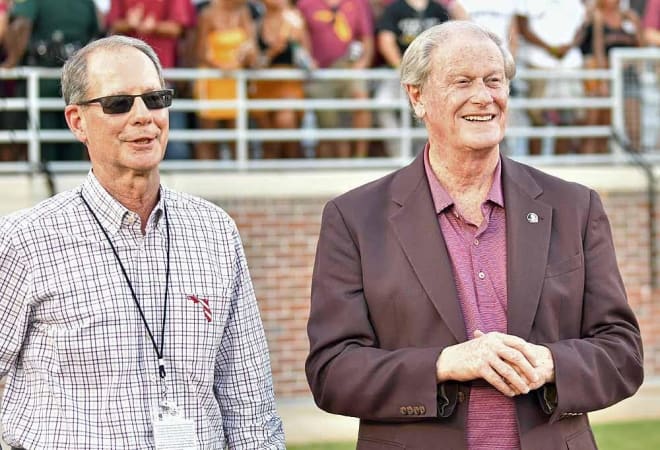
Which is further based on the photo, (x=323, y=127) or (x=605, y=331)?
(x=323, y=127)

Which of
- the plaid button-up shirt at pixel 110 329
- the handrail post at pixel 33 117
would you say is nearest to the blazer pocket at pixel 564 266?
the plaid button-up shirt at pixel 110 329

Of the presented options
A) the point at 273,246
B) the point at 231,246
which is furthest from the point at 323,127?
the point at 231,246

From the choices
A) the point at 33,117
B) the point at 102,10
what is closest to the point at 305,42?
the point at 102,10

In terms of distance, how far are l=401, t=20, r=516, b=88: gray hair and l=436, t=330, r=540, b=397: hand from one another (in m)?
0.91

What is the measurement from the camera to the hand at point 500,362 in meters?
4.02

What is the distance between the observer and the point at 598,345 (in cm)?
428

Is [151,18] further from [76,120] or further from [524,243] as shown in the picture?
[524,243]

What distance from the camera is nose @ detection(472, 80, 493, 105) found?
4.28m

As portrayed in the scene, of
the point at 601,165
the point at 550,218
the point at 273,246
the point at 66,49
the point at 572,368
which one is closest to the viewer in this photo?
the point at 572,368

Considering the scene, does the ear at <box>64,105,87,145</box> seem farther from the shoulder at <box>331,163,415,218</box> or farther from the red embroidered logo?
the shoulder at <box>331,163,415,218</box>

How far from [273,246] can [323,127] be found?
4.43 ft

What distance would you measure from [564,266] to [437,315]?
0.46 meters

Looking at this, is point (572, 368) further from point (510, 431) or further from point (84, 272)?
point (84, 272)

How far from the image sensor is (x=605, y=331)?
14.3 feet
